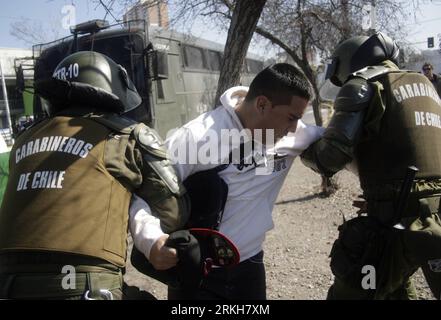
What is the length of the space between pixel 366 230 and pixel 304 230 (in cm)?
284

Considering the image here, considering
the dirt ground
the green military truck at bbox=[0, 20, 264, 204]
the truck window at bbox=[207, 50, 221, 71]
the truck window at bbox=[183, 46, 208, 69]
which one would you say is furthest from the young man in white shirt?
the truck window at bbox=[207, 50, 221, 71]

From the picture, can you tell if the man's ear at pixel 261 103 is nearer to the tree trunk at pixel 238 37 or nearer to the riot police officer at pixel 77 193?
the riot police officer at pixel 77 193

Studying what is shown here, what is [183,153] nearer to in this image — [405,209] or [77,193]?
[77,193]

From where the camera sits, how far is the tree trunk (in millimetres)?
3754

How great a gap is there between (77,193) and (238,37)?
2738 millimetres

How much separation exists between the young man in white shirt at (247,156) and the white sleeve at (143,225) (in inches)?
8.9

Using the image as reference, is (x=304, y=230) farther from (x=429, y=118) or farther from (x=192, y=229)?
(x=192, y=229)

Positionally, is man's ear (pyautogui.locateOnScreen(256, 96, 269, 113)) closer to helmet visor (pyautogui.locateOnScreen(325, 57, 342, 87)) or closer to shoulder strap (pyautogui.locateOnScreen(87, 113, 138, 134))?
shoulder strap (pyautogui.locateOnScreen(87, 113, 138, 134))

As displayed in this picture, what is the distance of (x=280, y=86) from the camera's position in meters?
1.95

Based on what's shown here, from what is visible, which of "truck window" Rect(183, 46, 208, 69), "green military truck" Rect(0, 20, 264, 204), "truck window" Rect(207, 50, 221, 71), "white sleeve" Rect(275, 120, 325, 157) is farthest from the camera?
"truck window" Rect(207, 50, 221, 71)

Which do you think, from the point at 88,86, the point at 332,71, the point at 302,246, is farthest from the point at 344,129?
the point at 302,246

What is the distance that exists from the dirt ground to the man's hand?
7.26ft

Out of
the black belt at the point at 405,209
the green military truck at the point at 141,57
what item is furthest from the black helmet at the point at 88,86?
the green military truck at the point at 141,57

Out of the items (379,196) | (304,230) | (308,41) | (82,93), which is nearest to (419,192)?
(379,196)
